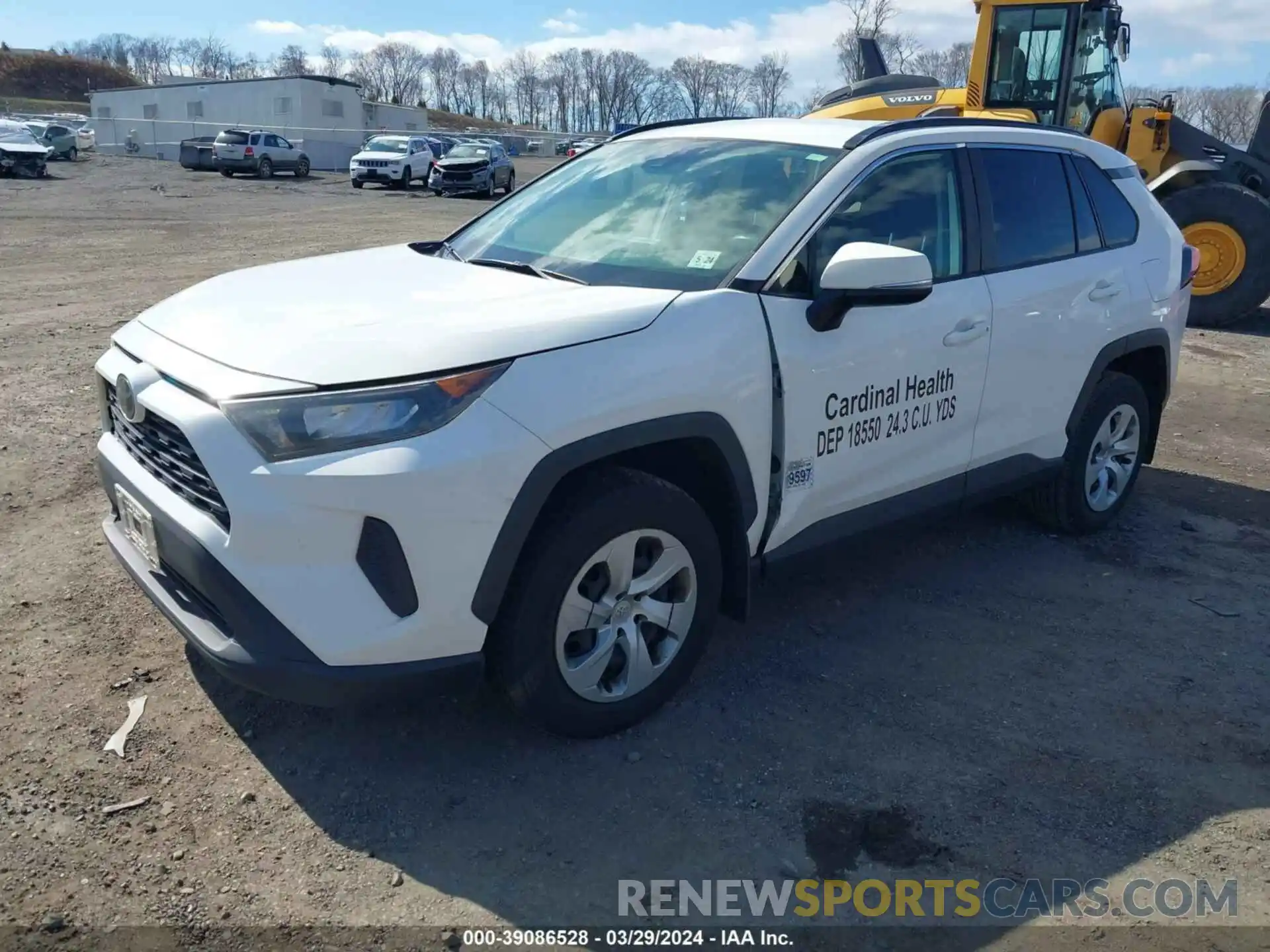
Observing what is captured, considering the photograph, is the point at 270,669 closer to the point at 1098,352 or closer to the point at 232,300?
the point at 232,300

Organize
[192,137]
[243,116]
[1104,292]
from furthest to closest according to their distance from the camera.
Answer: [243,116], [192,137], [1104,292]

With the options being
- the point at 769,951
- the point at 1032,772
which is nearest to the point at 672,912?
the point at 769,951

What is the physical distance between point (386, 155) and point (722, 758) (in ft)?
111

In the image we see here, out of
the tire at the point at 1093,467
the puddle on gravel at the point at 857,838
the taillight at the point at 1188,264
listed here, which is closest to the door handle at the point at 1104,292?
the tire at the point at 1093,467

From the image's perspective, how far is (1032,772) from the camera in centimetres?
325

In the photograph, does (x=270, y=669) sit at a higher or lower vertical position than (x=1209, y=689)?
higher

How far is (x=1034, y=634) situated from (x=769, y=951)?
83.7 inches

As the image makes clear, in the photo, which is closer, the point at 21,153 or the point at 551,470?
the point at 551,470

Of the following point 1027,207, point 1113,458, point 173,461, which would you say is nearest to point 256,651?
point 173,461

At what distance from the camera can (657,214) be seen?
12.4 feet

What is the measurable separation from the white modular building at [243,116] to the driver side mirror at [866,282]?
4648 cm

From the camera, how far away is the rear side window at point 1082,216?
4.69m

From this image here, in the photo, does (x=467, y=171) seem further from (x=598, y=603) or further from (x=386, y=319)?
(x=598, y=603)

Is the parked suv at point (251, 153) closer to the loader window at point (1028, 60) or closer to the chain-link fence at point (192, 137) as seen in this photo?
the chain-link fence at point (192, 137)
